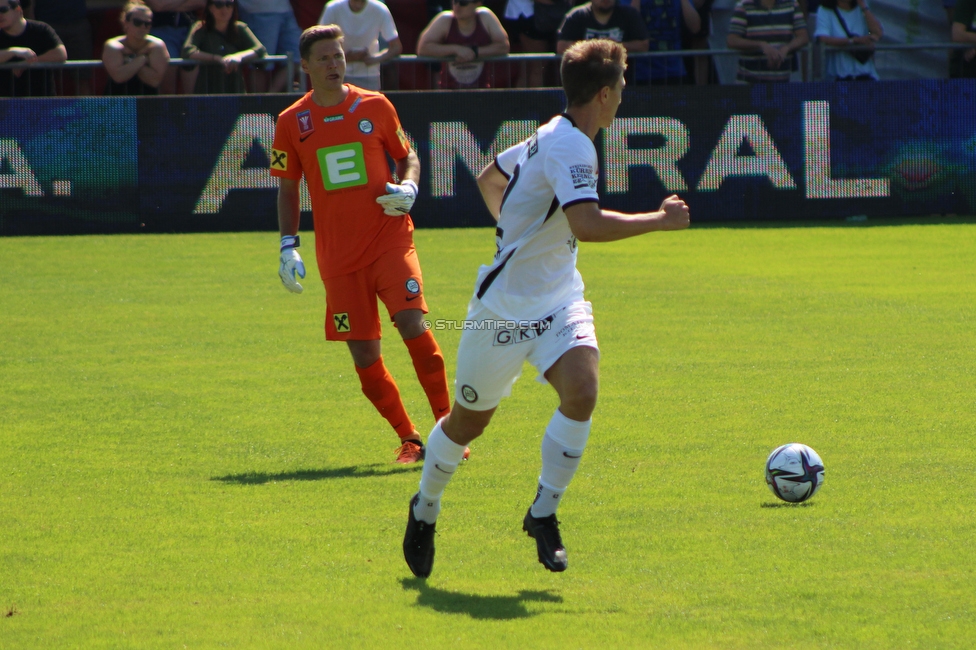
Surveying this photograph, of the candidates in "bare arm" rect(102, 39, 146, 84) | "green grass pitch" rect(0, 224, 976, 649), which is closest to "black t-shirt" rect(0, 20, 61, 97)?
"bare arm" rect(102, 39, 146, 84)

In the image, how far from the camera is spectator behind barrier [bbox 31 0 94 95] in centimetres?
1897

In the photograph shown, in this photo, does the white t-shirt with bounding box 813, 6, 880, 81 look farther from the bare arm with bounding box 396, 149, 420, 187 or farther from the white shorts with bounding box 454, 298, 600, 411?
the white shorts with bounding box 454, 298, 600, 411

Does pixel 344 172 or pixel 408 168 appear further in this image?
pixel 408 168

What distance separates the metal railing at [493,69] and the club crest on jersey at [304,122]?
34.5 feet

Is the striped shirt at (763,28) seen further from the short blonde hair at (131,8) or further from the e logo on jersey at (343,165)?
the e logo on jersey at (343,165)

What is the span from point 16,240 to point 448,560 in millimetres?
13778

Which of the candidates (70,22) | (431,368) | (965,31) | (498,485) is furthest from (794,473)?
(70,22)

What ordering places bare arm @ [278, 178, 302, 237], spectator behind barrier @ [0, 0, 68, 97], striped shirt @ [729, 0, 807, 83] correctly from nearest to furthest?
bare arm @ [278, 178, 302, 237] < spectator behind barrier @ [0, 0, 68, 97] < striped shirt @ [729, 0, 807, 83]

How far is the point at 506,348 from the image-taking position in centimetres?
526

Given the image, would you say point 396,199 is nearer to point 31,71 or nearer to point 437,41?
point 437,41

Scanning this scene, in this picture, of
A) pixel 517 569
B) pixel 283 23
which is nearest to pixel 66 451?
pixel 517 569

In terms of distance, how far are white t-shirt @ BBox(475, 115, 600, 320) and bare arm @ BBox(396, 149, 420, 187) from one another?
226cm

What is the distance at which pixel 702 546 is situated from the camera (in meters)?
5.62

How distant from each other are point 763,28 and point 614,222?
14156 millimetres
